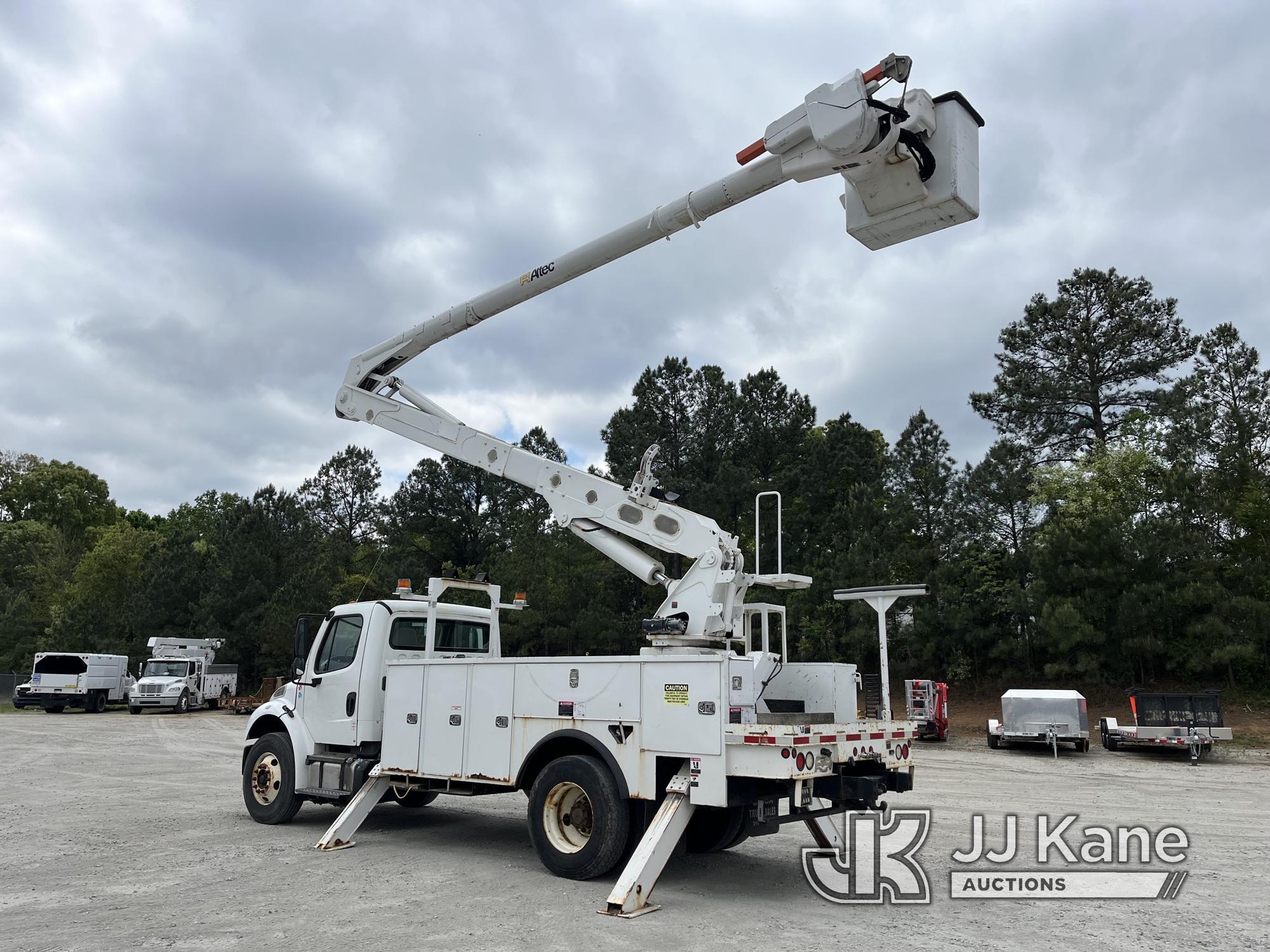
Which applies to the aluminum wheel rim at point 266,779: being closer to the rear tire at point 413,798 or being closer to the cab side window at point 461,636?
the rear tire at point 413,798

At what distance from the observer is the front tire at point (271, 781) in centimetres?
1052

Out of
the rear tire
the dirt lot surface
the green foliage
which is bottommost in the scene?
the dirt lot surface

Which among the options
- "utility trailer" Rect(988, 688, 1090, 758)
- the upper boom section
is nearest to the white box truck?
the upper boom section

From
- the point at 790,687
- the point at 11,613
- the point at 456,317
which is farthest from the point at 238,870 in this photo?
the point at 11,613

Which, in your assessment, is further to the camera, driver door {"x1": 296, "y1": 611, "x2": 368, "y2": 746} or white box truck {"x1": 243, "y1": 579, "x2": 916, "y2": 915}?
driver door {"x1": 296, "y1": 611, "x2": 368, "y2": 746}

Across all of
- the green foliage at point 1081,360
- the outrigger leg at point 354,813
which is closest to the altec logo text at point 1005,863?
the outrigger leg at point 354,813

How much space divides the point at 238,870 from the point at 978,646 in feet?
82.6

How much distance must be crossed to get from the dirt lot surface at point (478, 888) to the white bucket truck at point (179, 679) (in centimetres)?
2489

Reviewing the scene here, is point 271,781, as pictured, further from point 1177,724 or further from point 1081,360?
point 1081,360

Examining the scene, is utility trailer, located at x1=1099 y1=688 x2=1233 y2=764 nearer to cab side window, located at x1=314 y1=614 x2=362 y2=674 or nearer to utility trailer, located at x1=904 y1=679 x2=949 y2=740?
utility trailer, located at x1=904 y1=679 x2=949 y2=740

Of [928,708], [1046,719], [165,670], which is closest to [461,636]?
[1046,719]

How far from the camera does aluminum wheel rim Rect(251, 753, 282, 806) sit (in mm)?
10742

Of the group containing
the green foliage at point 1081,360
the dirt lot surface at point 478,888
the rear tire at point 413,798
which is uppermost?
the green foliage at point 1081,360

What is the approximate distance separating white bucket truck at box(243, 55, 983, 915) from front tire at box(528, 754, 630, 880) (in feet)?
0.06
